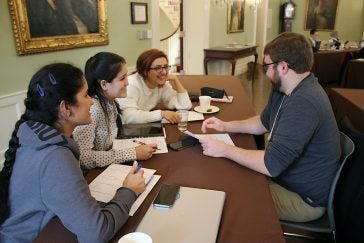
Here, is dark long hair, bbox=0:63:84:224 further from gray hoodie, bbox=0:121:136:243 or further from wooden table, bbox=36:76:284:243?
wooden table, bbox=36:76:284:243

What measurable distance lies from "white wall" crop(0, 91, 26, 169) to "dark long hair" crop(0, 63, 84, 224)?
183 cm

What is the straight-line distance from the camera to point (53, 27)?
114 inches

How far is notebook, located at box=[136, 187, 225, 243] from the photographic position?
2.91ft

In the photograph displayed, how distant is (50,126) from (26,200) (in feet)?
0.78

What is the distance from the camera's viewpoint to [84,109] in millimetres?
1089

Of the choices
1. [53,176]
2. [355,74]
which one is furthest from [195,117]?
[355,74]

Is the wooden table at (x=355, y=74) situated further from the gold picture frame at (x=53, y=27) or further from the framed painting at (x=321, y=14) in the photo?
the framed painting at (x=321, y=14)

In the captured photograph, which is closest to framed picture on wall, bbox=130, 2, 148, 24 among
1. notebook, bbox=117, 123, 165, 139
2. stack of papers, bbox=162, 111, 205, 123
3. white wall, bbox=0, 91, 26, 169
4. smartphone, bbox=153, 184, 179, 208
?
white wall, bbox=0, 91, 26, 169

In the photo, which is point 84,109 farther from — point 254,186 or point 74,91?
point 254,186

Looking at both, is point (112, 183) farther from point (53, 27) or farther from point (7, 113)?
point (53, 27)

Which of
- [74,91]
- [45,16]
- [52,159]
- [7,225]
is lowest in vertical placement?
[7,225]

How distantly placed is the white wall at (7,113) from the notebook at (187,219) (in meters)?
2.15

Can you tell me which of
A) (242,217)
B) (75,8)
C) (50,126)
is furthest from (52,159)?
(75,8)

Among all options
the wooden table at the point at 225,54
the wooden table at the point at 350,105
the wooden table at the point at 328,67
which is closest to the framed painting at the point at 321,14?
the wooden table at the point at 225,54
